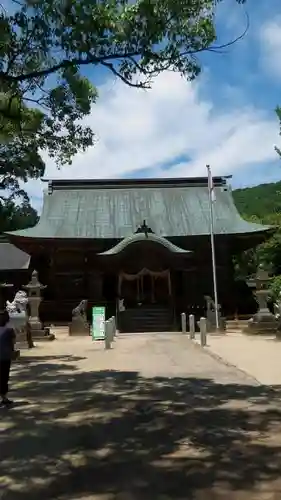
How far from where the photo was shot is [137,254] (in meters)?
32.2

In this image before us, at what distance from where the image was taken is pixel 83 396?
10109mm

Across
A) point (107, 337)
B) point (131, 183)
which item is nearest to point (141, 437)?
point (107, 337)

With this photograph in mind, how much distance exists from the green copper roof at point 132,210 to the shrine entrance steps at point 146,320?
17.9 ft

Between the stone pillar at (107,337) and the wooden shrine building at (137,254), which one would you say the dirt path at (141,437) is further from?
the wooden shrine building at (137,254)

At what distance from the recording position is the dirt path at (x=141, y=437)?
5141 mm

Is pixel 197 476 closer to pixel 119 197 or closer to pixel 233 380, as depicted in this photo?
pixel 233 380

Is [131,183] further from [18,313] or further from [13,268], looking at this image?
[18,313]

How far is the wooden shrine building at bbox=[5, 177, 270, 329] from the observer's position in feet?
105

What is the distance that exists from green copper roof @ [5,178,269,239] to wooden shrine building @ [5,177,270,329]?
0.06m

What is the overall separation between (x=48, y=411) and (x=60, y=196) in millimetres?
31043

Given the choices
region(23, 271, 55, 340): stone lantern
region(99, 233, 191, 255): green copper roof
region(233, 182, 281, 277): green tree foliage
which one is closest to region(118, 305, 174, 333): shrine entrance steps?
region(99, 233, 191, 255): green copper roof

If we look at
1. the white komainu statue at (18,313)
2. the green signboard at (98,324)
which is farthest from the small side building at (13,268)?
the white komainu statue at (18,313)

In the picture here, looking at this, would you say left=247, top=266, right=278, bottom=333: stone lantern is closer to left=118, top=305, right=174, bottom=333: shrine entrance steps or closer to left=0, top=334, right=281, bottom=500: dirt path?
left=118, top=305, right=174, bottom=333: shrine entrance steps

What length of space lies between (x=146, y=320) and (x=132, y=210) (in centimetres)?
974
